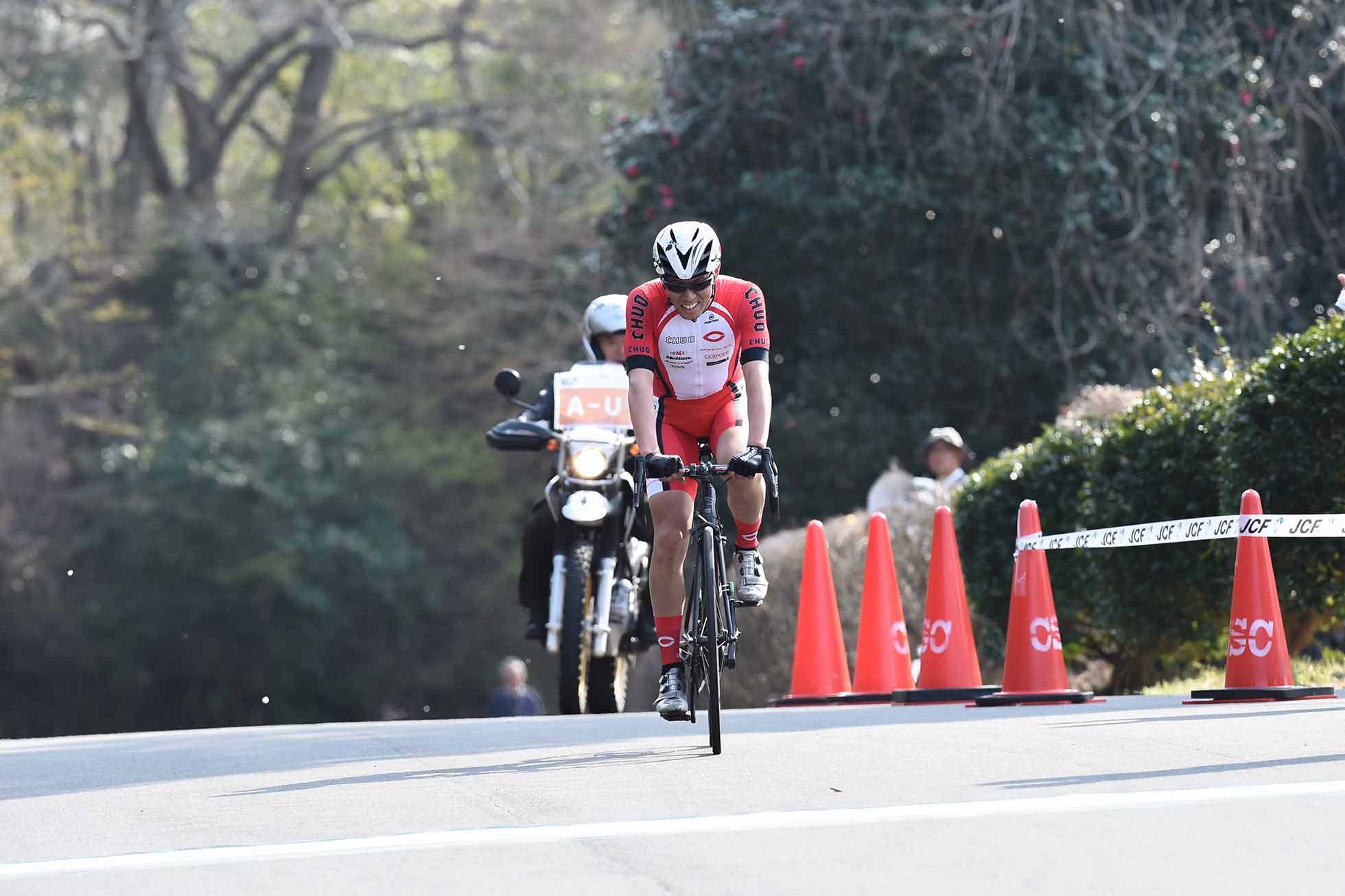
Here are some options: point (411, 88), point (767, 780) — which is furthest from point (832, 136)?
point (411, 88)

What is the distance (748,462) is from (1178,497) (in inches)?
205

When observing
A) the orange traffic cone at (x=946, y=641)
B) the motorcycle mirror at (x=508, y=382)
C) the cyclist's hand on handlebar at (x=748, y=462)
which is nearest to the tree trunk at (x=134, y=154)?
the motorcycle mirror at (x=508, y=382)

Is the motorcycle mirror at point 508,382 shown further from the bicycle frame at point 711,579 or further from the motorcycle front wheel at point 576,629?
the bicycle frame at point 711,579

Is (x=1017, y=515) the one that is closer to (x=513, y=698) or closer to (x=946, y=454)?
(x=946, y=454)

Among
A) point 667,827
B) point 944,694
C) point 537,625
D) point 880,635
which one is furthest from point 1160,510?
point 667,827

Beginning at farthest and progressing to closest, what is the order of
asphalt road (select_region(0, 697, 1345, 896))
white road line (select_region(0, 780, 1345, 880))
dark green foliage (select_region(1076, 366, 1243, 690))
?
dark green foliage (select_region(1076, 366, 1243, 690)), white road line (select_region(0, 780, 1345, 880)), asphalt road (select_region(0, 697, 1345, 896))

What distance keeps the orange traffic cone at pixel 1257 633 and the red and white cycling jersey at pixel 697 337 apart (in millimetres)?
2534

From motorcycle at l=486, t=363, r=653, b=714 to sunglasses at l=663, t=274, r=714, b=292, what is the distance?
3.25 metres

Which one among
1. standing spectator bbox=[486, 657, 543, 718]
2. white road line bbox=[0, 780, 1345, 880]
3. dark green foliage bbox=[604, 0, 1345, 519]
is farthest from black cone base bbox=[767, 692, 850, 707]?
dark green foliage bbox=[604, 0, 1345, 519]

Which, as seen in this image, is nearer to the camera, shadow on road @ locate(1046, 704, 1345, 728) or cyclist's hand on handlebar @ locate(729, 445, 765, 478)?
cyclist's hand on handlebar @ locate(729, 445, 765, 478)

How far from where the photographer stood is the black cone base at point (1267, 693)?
1053cm

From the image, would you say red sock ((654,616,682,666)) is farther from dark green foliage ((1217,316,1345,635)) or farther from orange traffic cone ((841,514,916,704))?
dark green foliage ((1217,316,1345,635))

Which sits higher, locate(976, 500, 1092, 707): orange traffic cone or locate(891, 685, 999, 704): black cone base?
locate(976, 500, 1092, 707): orange traffic cone

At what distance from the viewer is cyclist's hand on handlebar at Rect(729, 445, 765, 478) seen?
8.77 m
